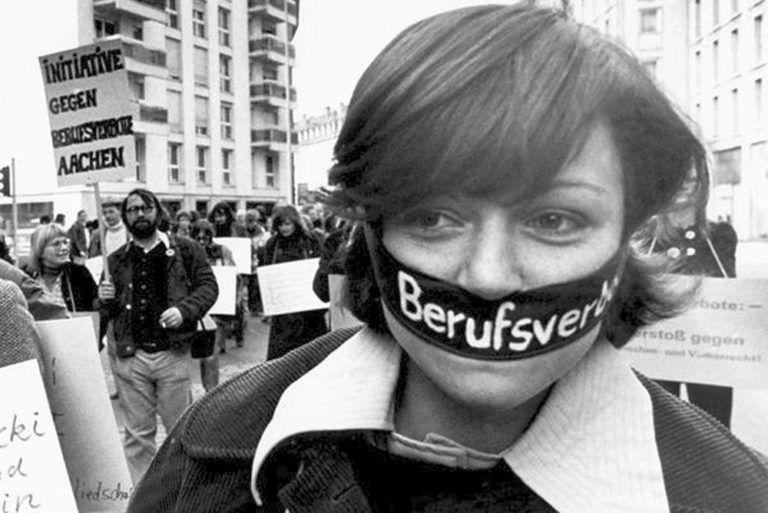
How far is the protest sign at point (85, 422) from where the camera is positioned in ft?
8.88

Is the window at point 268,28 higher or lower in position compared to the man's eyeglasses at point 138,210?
higher

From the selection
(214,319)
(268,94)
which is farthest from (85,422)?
(268,94)

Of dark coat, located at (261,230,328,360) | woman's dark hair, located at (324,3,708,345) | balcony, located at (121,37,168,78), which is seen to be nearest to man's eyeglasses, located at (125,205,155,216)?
dark coat, located at (261,230,328,360)

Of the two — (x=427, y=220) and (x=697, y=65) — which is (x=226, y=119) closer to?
(x=697, y=65)

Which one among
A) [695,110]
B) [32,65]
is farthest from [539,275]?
[32,65]

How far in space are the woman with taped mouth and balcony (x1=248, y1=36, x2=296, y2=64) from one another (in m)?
43.2

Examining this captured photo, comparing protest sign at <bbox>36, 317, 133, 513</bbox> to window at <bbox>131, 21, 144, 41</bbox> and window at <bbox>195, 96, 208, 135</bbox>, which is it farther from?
window at <bbox>195, 96, 208, 135</bbox>

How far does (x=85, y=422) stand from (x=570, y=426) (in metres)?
1.89

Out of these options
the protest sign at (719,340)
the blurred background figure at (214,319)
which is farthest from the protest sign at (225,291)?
the protest sign at (719,340)

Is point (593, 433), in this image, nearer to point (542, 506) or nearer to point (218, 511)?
point (542, 506)

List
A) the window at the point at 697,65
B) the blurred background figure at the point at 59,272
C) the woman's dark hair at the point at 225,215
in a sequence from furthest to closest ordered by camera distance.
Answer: the window at the point at 697,65, the woman's dark hair at the point at 225,215, the blurred background figure at the point at 59,272

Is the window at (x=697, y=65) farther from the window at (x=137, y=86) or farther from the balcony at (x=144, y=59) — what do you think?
the window at (x=137, y=86)

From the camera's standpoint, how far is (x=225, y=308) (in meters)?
6.96

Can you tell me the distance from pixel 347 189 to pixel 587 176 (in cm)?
30
